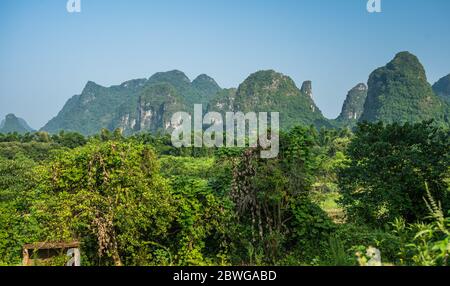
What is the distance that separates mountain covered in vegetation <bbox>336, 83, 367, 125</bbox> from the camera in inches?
4119

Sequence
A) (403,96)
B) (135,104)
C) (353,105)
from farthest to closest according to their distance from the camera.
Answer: (135,104) < (353,105) < (403,96)

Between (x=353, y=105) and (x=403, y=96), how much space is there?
2618cm

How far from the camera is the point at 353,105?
346 feet

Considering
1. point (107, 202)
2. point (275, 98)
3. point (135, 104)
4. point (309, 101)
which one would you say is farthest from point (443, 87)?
point (107, 202)

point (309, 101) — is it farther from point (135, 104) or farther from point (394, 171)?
point (394, 171)

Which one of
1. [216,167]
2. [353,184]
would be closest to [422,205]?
[353,184]

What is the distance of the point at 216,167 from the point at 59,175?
2.01 meters

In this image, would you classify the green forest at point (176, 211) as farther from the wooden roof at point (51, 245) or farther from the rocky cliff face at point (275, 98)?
the rocky cliff face at point (275, 98)

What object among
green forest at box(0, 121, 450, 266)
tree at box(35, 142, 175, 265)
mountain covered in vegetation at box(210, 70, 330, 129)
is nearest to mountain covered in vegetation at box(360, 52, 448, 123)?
mountain covered in vegetation at box(210, 70, 330, 129)

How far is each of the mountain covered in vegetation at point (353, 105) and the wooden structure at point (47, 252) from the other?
105126 millimetres

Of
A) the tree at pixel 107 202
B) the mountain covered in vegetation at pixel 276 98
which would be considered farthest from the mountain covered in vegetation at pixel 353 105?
the tree at pixel 107 202

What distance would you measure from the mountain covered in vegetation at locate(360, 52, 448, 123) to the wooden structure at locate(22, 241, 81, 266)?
3073 inches

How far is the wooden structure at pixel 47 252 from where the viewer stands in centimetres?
365
